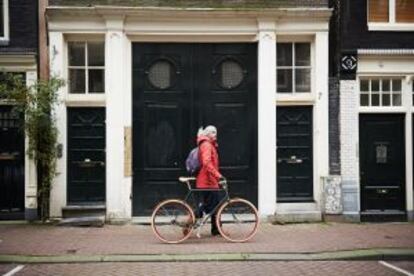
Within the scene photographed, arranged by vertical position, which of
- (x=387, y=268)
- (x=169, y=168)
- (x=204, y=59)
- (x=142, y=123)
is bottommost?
(x=387, y=268)

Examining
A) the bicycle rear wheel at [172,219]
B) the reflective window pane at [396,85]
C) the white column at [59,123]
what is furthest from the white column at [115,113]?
the reflective window pane at [396,85]

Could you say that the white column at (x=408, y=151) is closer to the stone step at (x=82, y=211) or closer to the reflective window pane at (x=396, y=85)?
the reflective window pane at (x=396, y=85)

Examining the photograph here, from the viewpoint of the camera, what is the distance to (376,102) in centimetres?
1627

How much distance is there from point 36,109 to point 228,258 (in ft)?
18.3

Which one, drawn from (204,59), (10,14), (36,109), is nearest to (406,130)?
(204,59)

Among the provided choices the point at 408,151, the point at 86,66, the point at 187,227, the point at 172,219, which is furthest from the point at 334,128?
the point at 86,66

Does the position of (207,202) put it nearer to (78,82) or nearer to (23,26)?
(78,82)

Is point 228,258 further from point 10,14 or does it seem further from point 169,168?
point 10,14

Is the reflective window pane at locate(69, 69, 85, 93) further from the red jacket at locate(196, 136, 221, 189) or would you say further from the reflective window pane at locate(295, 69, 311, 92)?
the reflective window pane at locate(295, 69, 311, 92)

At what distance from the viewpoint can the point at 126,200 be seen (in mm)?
15531

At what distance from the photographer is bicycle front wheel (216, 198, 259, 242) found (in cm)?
1273

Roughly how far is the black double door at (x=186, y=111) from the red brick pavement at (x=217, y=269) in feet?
15.2

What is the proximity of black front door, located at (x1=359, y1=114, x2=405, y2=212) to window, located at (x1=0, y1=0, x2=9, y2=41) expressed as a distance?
26.6 feet

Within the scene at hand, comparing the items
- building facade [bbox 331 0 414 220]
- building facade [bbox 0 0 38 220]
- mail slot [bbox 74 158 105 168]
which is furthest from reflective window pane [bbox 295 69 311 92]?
building facade [bbox 0 0 38 220]
